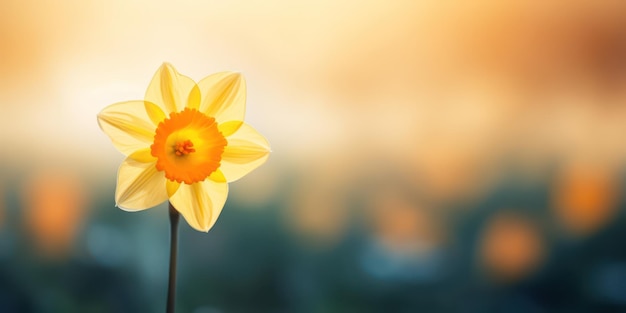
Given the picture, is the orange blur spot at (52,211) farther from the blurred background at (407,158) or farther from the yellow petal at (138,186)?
the yellow petal at (138,186)

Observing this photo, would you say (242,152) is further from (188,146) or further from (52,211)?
(52,211)

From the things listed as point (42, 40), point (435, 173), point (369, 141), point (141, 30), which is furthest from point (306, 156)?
point (42, 40)

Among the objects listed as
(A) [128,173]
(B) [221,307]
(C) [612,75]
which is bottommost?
(B) [221,307]

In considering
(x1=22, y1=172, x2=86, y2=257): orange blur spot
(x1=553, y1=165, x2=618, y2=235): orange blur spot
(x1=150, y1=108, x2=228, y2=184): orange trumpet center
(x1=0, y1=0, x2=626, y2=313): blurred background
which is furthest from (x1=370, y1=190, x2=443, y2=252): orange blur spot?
(x1=22, y1=172, x2=86, y2=257): orange blur spot

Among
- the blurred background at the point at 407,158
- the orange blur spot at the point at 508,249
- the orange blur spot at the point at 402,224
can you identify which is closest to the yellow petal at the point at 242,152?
the blurred background at the point at 407,158

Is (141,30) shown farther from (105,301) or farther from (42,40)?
(105,301)

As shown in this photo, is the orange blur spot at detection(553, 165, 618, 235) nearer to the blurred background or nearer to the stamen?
the blurred background
